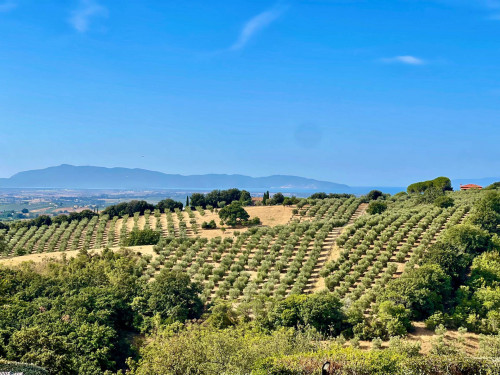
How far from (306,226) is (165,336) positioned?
28607 millimetres

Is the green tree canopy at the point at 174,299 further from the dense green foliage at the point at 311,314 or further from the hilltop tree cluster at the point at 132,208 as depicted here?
the hilltop tree cluster at the point at 132,208

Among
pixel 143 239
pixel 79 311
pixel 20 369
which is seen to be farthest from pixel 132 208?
pixel 20 369

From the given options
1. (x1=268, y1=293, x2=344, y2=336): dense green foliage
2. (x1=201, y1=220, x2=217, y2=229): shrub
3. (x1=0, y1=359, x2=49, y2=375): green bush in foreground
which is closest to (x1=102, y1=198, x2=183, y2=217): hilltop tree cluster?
(x1=201, y1=220, x2=217, y2=229): shrub

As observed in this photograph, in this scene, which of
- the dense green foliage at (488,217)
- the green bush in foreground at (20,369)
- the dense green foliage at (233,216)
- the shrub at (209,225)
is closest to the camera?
→ the green bush in foreground at (20,369)

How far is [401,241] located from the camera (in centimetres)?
3784

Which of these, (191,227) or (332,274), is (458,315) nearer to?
(332,274)

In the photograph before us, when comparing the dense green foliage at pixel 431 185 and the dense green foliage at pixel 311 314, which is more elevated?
the dense green foliage at pixel 431 185

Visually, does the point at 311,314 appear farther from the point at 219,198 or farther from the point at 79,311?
the point at 219,198

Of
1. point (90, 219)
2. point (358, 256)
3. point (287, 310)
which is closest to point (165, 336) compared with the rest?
point (287, 310)

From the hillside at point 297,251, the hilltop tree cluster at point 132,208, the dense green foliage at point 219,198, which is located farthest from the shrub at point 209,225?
the dense green foliage at point 219,198

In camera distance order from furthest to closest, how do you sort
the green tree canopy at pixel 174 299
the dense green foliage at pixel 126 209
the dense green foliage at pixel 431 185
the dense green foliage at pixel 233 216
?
the dense green foliage at pixel 431 185 < the dense green foliage at pixel 126 209 < the dense green foliage at pixel 233 216 < the green tree canopy at pixel 174 299

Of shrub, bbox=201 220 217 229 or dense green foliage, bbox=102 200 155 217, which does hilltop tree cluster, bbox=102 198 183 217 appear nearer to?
dense green foliage, bbox=102 200 155 217

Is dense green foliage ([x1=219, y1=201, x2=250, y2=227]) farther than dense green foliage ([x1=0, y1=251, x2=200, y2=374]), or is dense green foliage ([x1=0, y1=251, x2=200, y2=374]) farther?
dense green foliage ([x1=219, y1=201, x2=250, y2=227])

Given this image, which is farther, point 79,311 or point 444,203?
point 444,203
